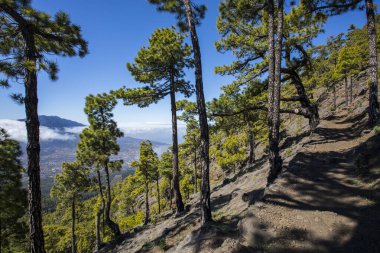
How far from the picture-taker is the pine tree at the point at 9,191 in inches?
544

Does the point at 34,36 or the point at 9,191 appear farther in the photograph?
the point at 9,191

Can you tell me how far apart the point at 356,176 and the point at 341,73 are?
37179 mm

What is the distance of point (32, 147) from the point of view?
851cm

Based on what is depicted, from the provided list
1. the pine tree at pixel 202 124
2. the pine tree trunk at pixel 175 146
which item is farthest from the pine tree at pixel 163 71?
the pine tree at pixel 202 124

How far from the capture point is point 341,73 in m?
38.0

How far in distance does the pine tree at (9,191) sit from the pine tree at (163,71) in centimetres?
758

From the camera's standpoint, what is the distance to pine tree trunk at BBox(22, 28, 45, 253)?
842 cm

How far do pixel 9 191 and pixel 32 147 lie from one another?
817cm

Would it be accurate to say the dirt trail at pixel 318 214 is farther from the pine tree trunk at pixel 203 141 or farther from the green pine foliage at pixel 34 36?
the green pine foliage at pixel 34 36

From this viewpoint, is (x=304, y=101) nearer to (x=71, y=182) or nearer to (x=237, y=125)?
(x=237, y=125)

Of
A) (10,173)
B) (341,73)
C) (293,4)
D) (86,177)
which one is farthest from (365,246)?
(341,73)

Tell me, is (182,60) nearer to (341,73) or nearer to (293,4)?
(293,4)

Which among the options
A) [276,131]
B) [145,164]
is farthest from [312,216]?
[145,164]

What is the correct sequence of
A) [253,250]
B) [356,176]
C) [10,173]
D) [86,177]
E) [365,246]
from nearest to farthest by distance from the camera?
[365,246], [253,250], [356,176], [10,173], [86,177]
